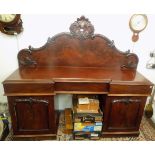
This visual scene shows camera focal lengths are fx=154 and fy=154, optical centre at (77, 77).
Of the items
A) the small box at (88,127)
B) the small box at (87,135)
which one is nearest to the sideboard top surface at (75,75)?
the small box at (88,127)

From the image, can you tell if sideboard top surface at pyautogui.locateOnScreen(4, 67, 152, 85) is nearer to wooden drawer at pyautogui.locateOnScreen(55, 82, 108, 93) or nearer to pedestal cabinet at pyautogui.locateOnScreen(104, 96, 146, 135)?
wooden drawer at pyautogui.locateOnScreen(55, 82, 108, 93)

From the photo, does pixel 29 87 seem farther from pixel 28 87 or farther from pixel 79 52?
pixel 79 52

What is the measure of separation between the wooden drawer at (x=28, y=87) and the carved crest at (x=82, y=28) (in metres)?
0.66

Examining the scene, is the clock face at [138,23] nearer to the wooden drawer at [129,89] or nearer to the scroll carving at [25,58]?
the wooden drawer at [129,89]

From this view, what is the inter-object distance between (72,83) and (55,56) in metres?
0.48

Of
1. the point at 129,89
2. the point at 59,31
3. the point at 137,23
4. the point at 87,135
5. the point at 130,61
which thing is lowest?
the point at 87,135

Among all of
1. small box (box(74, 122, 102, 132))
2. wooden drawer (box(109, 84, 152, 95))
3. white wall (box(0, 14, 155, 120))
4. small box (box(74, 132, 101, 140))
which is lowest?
small box (box(74, 132, 101, 140))

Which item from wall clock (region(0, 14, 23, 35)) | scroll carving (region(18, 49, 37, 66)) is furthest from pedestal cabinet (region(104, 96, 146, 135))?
wall clock (region(0, 14, 23, 35))

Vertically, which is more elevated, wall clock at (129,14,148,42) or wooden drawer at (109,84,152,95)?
wall clock at (129,14,148,42)

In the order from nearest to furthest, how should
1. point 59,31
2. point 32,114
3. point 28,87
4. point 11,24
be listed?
point 28,87, point 32,114, point 11,24, point 59,31

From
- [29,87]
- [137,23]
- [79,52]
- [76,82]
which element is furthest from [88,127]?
[137,23]

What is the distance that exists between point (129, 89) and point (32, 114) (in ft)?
3.20

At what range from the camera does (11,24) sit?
163 cm

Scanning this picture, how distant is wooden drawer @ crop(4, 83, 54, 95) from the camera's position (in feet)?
4.56
